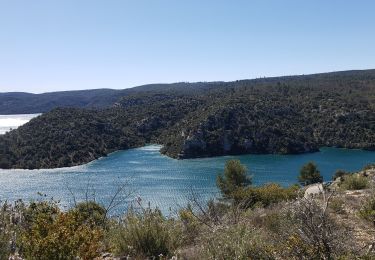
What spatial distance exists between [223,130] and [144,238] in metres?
97.1

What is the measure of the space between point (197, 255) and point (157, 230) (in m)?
0.90

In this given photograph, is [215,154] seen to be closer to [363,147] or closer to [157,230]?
[363,147]

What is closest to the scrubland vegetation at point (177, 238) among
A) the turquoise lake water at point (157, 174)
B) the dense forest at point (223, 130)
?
the turquoise lake water at point (157, 174)

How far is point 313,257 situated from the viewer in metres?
4.54

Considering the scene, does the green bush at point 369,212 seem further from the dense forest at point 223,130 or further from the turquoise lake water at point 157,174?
the dense forest at point 223,130

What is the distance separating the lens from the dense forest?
321 ft

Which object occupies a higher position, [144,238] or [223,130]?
[144,238]

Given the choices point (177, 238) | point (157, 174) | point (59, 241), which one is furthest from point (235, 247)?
point (157, 174)

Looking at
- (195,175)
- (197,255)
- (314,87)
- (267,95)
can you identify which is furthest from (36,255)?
(314,87)

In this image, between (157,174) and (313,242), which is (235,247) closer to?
(313,242)

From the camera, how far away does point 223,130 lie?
102750 mm

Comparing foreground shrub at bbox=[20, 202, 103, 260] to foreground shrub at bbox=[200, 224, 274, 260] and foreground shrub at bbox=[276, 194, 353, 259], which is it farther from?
foreground shrub at bbox=[276, 194, 353, 259]

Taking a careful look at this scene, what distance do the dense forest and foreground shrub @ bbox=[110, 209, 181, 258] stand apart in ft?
293

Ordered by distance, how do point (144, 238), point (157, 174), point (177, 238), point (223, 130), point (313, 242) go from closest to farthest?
point (313, 242) < point (144, 238) < point (177, 238) < point (157, 174) < point (223, 130)
